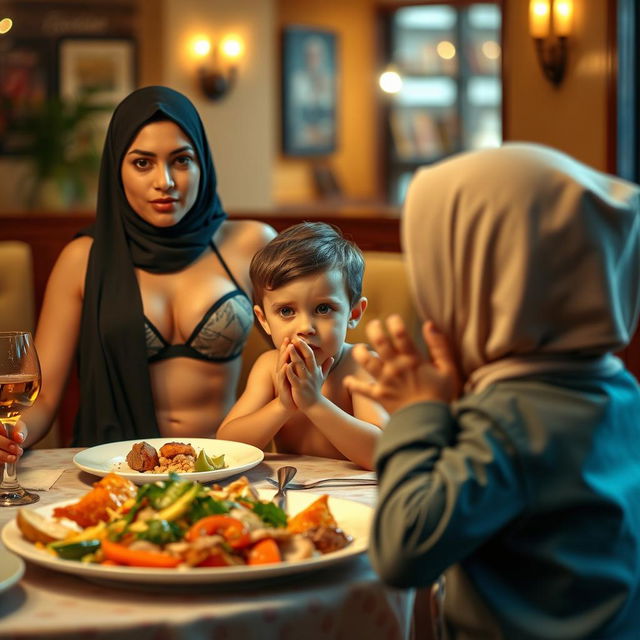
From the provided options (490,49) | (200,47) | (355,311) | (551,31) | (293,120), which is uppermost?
(490,49)

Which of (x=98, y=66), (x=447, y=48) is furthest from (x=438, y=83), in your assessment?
(x=98, y=66)

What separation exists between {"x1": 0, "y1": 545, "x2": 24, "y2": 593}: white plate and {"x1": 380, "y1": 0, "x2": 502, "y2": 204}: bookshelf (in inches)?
398

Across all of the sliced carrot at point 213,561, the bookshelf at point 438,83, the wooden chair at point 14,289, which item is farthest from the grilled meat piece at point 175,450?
the bookshelf at point 438,83

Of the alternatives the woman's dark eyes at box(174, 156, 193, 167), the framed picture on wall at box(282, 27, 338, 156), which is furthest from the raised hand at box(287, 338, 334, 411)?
the framed picture on wall at box(282, 27, 338, 156)

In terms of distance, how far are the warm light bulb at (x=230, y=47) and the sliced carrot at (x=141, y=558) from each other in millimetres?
8480

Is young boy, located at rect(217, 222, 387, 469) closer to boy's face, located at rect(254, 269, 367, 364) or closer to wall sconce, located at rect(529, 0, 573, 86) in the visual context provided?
boy's face, located at rect(254, 269, 367, 364)

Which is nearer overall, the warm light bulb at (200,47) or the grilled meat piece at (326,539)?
the grilled meat piece at (326,539)

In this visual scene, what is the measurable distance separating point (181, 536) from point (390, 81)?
407 inches

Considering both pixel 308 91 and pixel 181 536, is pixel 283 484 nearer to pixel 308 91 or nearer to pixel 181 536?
pixel 181 536

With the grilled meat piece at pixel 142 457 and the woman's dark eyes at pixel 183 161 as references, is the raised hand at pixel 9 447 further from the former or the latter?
the woman's dark eyes at pixel 183 161

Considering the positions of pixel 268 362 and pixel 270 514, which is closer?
pixel 270 514

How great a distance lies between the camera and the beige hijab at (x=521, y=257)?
1.15 m

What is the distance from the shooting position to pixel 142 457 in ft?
5.81

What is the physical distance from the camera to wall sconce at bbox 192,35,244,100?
9164mm
